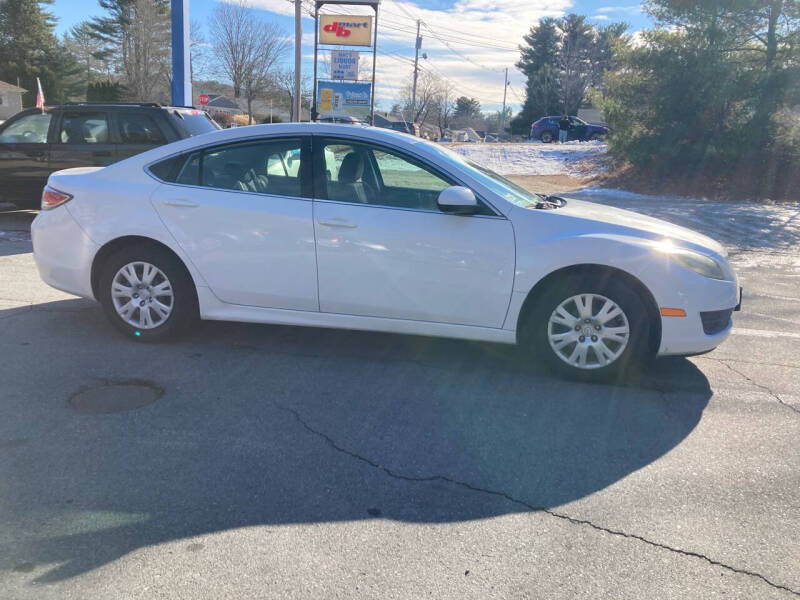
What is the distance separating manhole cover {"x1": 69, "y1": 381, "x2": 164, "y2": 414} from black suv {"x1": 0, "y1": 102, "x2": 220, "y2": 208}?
245 inches

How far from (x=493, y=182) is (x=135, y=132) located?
685cm

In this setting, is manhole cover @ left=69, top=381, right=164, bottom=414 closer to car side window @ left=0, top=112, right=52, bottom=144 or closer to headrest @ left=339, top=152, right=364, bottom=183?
headrest @ left=339, top=152, right=364, bottom=183

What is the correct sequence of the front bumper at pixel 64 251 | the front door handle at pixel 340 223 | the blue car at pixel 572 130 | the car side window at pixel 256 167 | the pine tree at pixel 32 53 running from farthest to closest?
the pine tree at pixel 32 53, the blue car at pixel 572 130, the front bumper at pixel 64 251, the car side window at pixel 256 167, the front door handle at pixel 340 223

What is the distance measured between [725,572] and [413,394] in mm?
2134

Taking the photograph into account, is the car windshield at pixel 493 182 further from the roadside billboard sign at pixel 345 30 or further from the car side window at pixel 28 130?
the roadside billboard sign at pixel 345 30

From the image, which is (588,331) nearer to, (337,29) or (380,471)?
(380,471)

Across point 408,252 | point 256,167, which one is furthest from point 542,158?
point 408,252

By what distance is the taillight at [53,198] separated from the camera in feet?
17.1

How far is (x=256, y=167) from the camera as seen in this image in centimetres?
502

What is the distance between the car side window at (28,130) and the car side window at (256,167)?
21.4 feet

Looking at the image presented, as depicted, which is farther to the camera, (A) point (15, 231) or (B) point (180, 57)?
(B) point (180, 57)

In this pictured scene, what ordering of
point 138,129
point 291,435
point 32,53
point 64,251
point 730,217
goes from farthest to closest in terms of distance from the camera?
point 32,53, point 730,217, point 138,129, point 64,251, point 291,435

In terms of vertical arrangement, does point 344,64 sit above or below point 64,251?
above

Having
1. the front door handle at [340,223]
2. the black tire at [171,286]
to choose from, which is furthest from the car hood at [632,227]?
the black tire at [171,286]
